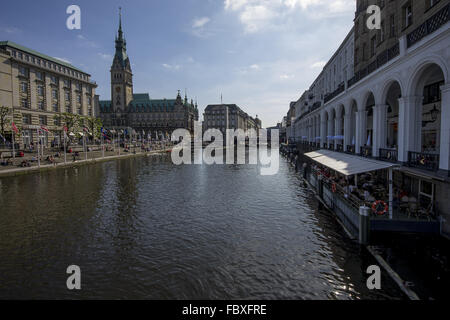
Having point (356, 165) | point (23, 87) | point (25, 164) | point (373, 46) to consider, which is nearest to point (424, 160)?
point (356, 165)

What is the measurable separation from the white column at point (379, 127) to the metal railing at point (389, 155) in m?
0.51

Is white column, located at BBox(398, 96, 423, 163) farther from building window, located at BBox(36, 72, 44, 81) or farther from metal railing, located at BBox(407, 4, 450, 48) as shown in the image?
building window, located at BBox(36, 72, 44, 81)

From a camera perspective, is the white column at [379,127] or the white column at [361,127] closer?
the white column at [379,127]

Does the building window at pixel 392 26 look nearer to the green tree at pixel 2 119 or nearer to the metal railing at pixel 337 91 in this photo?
the metal railing at pixel 337 91

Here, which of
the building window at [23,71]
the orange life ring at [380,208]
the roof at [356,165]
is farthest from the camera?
the building window at [23,71]

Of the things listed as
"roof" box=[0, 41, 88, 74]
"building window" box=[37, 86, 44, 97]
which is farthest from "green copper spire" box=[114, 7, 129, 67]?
"building window" box=[37, 86, 44, 97]

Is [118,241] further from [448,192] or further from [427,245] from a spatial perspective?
[448,192]

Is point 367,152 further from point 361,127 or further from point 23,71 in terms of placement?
point 23,71

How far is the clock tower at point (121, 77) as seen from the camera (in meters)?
172

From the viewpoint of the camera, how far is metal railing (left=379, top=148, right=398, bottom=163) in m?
19.5

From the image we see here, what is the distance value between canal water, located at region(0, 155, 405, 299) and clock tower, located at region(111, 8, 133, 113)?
542 feet

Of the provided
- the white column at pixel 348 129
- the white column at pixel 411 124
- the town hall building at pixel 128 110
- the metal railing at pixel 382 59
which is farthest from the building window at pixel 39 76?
the town hall building at pixel 128 110
